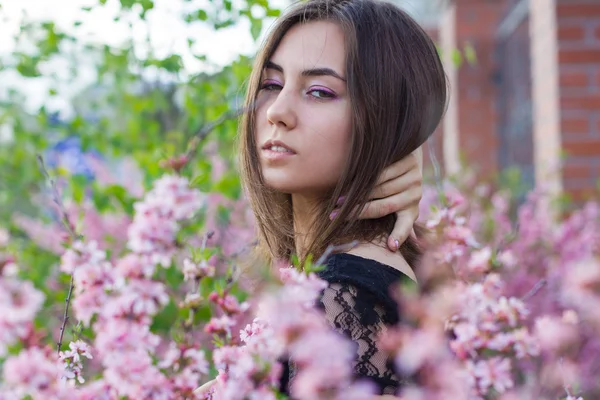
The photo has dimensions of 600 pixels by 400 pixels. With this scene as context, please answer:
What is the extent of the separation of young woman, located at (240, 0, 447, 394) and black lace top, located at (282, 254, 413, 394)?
0.02m

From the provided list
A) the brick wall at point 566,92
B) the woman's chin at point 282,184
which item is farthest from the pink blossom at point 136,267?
the brick wall at point 566,92

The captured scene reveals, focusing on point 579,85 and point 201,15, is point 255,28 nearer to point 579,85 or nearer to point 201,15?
point 201,15

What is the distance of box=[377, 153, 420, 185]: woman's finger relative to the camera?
1.56 meters

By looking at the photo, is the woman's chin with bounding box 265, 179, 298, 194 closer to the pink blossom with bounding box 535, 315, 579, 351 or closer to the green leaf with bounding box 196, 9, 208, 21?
the pink blossom with bounding box 535, 315, 579, 351

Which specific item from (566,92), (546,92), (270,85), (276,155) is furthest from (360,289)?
(546,92)

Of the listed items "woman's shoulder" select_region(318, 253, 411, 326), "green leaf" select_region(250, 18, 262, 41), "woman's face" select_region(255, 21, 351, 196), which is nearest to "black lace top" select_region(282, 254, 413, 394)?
"woman's shoulder" select_region(318, 253, 411, 326)

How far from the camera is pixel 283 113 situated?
4.82ft

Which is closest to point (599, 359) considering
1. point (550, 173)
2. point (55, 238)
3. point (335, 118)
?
point (550, 173)

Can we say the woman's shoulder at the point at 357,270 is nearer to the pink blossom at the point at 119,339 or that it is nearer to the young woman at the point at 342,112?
the young woman at the point at 342,112

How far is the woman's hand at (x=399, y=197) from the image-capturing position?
1521mm

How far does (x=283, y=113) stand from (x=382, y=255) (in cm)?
35

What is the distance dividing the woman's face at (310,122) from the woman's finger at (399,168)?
0.34 feet

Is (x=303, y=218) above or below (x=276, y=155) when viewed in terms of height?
below

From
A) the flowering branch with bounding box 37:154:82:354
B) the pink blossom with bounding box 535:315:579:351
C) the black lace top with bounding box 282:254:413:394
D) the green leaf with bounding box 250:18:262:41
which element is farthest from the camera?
the green leaf with bounding box 250:18:262:41
